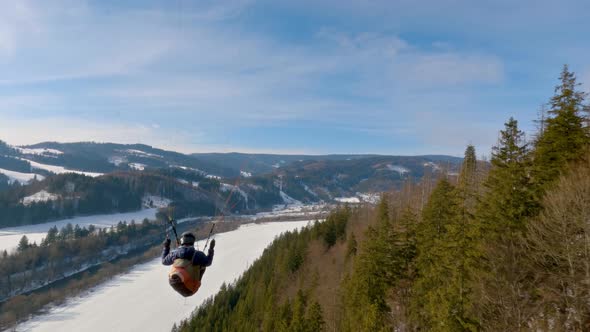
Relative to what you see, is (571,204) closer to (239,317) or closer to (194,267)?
(194,267)

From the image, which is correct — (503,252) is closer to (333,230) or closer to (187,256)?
(187,256)

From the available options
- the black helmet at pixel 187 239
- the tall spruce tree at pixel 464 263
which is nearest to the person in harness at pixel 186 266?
the black helmet at pixel 187 239

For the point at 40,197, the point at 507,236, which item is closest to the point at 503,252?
the point at 507,236

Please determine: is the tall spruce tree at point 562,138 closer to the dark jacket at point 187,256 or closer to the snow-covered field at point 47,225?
the dark jacket at point 187,256

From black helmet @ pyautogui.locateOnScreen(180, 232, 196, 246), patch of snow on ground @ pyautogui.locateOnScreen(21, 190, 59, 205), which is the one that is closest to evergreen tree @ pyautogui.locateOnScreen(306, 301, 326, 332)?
black helmet @ pyautogui.locateOnScreen(180, 232, 196, 246)

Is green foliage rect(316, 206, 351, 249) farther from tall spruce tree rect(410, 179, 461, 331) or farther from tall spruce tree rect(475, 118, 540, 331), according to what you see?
tall spruce tree rect(475, 118, 540, 331)

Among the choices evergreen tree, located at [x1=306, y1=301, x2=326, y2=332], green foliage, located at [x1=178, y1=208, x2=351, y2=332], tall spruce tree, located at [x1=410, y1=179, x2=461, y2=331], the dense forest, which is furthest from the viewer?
green foliage, located at [x1=178, y1=208, x2=351, y2=332]
